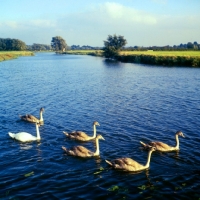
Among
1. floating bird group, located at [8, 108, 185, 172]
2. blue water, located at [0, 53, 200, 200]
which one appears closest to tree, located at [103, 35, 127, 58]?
blue water, located at [0, 53, 200, 200]

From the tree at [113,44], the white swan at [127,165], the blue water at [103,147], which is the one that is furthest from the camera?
the tree at [113,44]

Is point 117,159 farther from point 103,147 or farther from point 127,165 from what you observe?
point 103,147

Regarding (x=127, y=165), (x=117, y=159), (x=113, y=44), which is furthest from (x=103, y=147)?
(x=113, y=44)

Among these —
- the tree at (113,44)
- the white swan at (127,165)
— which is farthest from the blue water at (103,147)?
the tree at (113,44)

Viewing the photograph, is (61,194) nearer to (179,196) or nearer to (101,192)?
(101,192)

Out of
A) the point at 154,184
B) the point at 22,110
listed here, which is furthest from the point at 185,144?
the point at 22,110

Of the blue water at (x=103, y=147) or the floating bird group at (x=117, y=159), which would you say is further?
the floating bird group at (x=117, y=159)

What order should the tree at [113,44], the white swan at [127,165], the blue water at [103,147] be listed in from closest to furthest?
1. the blue water at [103,147]
2. the white swan at [127,165]
3. the tree at [113,44]

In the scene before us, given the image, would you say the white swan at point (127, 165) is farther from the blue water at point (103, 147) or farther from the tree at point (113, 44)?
the tree at point (113, 44)

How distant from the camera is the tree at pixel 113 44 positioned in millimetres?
128625

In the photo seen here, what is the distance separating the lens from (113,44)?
5256 inches

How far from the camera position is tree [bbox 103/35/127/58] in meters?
129

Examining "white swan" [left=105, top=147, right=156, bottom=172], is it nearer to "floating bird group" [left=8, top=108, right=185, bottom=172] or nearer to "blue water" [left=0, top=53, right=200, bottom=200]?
"floating bird group" [left=8, top=108, right=185, bottom=172]

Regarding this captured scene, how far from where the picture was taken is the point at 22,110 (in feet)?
96.5
